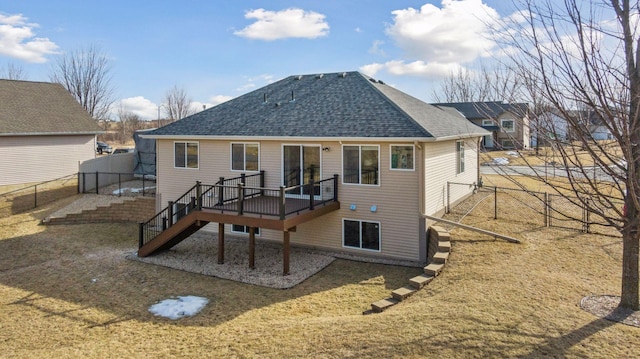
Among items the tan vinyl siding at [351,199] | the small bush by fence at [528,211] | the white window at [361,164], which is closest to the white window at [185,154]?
the tan vinyl siding at [351,199]

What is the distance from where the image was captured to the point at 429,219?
1281cm

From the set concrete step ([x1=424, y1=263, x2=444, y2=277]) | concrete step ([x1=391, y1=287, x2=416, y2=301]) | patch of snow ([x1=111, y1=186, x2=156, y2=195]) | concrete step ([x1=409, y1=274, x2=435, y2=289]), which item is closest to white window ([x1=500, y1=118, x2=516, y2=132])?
concrete step ([x1=424, y1=263, x2=444, y2=277])

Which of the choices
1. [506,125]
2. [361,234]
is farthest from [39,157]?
[506,125]

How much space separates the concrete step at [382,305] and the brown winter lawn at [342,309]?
0.25 meters

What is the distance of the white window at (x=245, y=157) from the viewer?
14.9m

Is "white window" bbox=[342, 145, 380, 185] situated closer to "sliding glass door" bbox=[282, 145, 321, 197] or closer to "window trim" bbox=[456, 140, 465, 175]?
"sliding glass door" bbox=[282, 145, 321, 197]

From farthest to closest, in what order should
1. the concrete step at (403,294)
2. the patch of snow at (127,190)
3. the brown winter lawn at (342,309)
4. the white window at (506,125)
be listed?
the patch of snow at (127,190)
the concrete step at (403,294)
the white window at (506,125)
the brown winter lawn at (342,309)

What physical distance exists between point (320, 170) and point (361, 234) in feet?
7.84

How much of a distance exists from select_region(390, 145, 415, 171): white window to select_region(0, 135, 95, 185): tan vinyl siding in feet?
64.5

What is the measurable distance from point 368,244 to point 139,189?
12.6m

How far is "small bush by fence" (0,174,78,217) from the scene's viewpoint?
64.0ft

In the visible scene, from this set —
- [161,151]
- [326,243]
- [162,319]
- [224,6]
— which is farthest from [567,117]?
[161,151]

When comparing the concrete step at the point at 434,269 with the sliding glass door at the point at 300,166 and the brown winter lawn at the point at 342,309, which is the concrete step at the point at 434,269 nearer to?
the brown winter lawn at the point at 342,309

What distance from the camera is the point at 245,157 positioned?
15086mm
